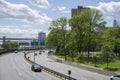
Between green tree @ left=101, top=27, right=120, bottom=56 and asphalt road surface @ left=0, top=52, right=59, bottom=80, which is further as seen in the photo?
green tree @ left=101, top=27, right=120, bottom=56

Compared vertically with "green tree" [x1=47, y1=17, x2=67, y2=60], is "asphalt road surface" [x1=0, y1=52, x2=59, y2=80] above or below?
below

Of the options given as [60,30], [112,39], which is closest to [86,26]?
[112,39]

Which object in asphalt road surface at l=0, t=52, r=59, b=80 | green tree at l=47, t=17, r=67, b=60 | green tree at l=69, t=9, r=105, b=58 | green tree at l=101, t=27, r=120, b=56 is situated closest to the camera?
asphalt road surface at l=0, t=52, r=59, b=80

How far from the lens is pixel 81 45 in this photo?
94.0 metres

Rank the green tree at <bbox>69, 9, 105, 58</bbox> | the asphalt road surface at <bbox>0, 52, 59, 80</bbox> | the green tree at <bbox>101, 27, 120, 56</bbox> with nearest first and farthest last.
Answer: the asphalt road surface at <bbox>0, 52, 59, 80</bbox>
the green tree at <bbox>101, 27, 120, 56</bbox>
the green tree at <bbox>69, 9, 105, 58</bbox>

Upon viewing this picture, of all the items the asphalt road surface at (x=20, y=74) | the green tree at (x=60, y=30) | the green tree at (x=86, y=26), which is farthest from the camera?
the green tree at (x=60, y=30)

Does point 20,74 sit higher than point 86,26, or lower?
lower

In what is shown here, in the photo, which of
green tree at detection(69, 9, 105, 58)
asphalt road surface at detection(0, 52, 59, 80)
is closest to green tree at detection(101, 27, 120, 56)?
green tree at detection(69, 9, 105, 58)

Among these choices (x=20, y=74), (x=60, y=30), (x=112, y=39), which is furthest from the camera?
(x=60, y=30)

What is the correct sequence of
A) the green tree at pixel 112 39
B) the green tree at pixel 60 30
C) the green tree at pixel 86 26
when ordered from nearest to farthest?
1. the green tree at pixel 112 39
2. the green tree at pixel 86 26
3. the green tree at pixel 60 30

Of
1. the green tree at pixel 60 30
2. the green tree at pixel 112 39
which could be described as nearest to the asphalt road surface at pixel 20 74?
the green tree at pixel 112 39

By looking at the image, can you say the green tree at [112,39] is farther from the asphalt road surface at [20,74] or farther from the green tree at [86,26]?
the asphalt road surface at [20,74]

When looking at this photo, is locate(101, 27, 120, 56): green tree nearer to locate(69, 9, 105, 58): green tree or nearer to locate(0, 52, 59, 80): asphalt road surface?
locate(69, 9, 105, 58): green tree

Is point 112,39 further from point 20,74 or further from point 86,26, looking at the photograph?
point 20,74
